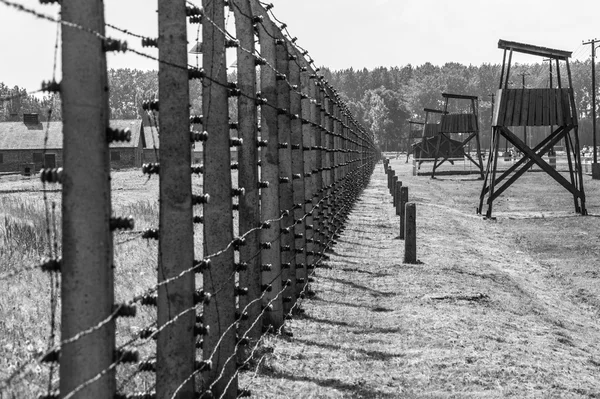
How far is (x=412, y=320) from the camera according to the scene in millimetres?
8586

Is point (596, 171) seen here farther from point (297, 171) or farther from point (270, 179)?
point (270, 179)

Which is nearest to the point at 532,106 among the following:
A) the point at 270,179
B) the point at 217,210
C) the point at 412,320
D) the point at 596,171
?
the point at 412,320

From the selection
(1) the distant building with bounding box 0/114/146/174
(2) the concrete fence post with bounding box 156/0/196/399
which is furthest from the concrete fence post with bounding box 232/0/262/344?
(1) the distant building with bounding box 0/114/146/174

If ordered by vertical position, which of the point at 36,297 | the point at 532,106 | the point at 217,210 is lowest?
the point at 36,297

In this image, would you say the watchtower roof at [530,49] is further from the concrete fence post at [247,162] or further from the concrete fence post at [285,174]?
the concrete fence post at [247,162]

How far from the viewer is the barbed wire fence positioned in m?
3.23

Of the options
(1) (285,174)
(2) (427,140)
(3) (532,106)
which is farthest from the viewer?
(2) (427,140)

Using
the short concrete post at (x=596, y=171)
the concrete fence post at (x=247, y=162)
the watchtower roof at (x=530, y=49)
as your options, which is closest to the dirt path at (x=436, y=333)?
the concrete fence post at (x=247, y=162)

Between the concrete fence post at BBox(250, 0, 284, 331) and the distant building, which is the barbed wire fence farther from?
the distant building

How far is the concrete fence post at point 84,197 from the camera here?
3.20 metres

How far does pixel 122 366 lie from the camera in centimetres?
602

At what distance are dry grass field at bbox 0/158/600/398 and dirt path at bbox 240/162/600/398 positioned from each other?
0.06 ft

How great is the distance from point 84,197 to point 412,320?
5810 millimetres

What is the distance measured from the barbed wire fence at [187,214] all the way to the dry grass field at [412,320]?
345 millimetres
